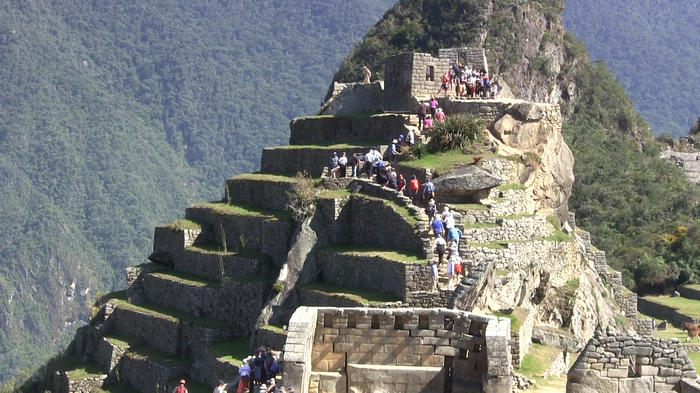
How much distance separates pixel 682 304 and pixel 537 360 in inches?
1076

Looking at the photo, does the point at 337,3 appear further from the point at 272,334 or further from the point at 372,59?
the point at 272,334

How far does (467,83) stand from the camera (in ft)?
131

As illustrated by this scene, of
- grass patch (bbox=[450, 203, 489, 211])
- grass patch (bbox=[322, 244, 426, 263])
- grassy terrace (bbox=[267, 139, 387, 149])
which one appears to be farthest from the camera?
grassy terrace (bbox=[267, 139, 387, 149])

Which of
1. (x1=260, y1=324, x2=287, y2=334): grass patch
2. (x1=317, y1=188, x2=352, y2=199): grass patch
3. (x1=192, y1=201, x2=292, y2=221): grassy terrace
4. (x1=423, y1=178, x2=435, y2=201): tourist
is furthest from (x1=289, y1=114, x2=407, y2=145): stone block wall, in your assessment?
(x1=260, y1=324, x2=287, y2=334): grass patch

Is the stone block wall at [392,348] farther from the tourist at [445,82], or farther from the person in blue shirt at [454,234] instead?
the tourist at [445,82]

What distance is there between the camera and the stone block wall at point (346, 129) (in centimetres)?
3934

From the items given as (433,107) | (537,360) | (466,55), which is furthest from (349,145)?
(537,360)

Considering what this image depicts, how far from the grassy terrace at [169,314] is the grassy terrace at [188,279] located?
0.93 m

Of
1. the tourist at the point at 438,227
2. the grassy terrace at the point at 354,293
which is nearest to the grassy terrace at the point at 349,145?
the grassy terrace at the point at 354,293

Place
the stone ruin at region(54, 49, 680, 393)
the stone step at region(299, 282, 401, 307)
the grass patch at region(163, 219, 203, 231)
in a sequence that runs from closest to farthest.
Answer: the stone step at region(299, 282, 401, 307) < the stone ruin at region(54, 49, 680, 393) < the grass patch at region(163, 219, 203, 231)

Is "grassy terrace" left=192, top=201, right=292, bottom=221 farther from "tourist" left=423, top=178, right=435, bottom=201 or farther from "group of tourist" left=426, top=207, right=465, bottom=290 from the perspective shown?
"group of tourist" left=426, top=207, right=465, bottom=290

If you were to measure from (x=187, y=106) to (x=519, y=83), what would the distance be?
3845 centimetres

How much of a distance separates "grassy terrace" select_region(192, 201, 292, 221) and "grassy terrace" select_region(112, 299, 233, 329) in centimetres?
328

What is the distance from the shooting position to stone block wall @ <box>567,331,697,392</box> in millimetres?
13477
